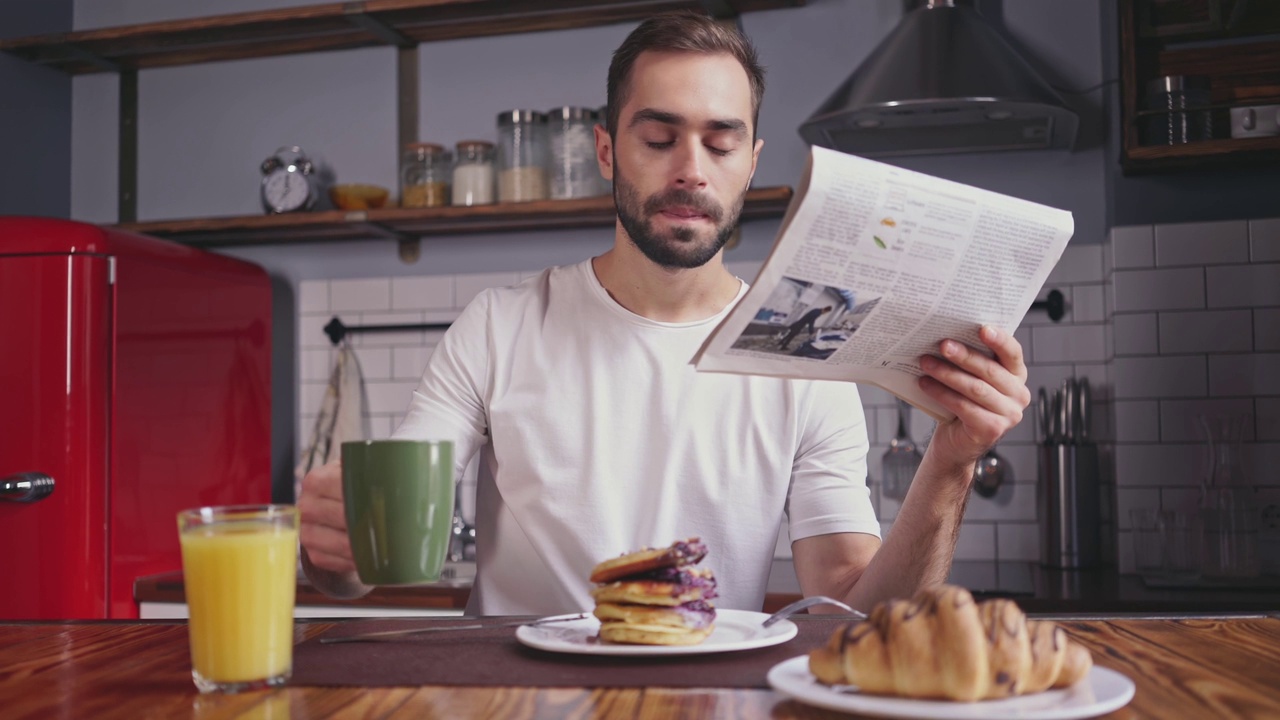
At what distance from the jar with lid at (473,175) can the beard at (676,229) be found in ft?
Answer: 4.47

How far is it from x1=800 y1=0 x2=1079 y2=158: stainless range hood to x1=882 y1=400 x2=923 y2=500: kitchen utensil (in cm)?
64

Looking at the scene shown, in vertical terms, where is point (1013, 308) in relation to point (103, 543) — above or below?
above

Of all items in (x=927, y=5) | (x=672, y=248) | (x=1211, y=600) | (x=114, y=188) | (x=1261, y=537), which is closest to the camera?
(x=672, y=248)

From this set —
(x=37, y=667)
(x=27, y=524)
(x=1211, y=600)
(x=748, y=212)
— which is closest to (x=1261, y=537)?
(x=1211, y=600)

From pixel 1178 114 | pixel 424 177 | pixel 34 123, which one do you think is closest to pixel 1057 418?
pixel 1178 114

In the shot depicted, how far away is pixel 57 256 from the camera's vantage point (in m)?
2.64

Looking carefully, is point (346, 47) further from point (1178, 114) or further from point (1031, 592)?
point (1031, 592)

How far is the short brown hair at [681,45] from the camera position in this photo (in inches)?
66.6

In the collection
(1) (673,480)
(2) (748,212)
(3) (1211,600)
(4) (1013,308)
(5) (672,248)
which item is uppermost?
(2) (748,212)

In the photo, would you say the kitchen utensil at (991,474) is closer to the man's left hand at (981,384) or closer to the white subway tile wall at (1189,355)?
the white subway tile wall at (1189,355)

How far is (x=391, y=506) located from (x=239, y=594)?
12 centimetres

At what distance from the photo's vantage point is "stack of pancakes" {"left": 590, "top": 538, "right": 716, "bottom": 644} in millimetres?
976

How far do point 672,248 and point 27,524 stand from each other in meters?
1.73

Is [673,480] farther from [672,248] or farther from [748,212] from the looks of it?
[748,212]
